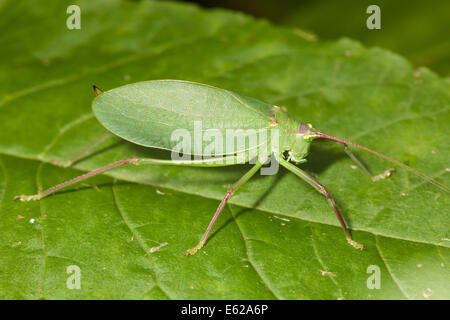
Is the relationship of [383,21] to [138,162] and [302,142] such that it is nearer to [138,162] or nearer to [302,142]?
[302,142]

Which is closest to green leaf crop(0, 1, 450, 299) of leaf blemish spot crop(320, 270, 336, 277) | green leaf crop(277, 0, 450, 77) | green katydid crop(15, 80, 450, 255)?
leaf blemish spot crop(320, 270, 336, 277)

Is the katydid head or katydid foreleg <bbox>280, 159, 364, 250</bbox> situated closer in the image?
katydid foreleg <bbox>280, 159, 364, 250</bbox>

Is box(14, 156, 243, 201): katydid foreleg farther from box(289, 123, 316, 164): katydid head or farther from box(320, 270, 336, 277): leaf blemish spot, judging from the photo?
box(320, 270, 336, 277): leaf blemish spot

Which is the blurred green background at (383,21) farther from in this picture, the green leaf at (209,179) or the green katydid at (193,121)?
the green katydid at (193,121)

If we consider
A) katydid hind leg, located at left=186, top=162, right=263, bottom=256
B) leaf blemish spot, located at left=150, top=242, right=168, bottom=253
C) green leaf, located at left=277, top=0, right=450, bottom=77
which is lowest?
leaf blemish spot, located at left=150, top=242, right=168, bottom=253

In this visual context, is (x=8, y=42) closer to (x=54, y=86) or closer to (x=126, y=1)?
(x=54, y=86)

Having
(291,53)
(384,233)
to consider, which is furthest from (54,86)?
(384,233)
